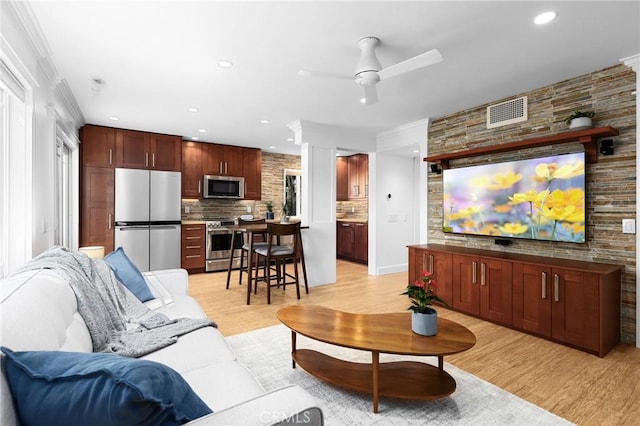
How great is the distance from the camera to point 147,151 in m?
5.27

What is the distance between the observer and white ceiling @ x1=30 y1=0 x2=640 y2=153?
203cm

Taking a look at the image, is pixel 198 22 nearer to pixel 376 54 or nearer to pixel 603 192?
pixel 376 54

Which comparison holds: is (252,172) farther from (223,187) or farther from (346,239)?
(346,239)

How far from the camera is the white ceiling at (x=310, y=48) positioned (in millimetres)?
2027

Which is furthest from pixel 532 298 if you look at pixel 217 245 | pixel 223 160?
pixel 223 160

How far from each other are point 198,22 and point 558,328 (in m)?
3.74

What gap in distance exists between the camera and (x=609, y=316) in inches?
104

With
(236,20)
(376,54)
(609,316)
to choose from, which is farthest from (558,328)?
(236,20)

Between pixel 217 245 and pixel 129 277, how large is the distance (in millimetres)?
3455

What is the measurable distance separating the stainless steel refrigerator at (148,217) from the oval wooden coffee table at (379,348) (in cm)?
387

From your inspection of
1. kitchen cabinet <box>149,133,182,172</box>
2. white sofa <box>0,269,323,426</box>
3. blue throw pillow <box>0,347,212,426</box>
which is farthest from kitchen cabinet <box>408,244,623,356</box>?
kitchen cabinet <box>149,133,182,172</box>

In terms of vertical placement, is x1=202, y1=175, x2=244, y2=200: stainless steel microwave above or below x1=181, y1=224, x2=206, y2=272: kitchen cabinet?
above

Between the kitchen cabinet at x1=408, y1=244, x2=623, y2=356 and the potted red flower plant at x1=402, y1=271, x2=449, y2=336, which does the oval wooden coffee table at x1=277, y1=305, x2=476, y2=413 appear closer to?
the potted red flower plant at x1=402, y1=271, x2=449, y2=336

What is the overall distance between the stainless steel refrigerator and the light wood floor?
1625mm
